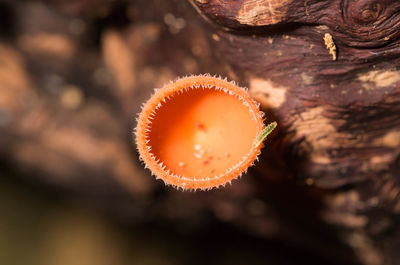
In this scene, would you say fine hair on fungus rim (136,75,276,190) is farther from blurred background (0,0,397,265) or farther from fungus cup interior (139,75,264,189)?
blurred background (0,0,397,265)

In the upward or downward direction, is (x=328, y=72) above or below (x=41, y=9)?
below

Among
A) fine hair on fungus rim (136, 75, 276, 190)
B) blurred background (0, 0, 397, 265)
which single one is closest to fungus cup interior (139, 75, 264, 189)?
fine hair on fungus rim (136, 75, 276, 190)

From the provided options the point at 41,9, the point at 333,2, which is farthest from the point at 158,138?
the point at 41,9

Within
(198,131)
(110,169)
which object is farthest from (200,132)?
(110,169)

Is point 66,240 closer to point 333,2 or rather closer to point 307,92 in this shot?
point 307,92

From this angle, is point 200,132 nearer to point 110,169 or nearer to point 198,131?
point 198,131

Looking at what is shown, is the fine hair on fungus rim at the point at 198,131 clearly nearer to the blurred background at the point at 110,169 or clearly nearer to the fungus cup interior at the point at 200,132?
the fungus cup interior at the point at 200,132

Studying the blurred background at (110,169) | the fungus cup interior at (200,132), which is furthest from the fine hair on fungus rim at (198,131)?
the blurred background at (110,169)
